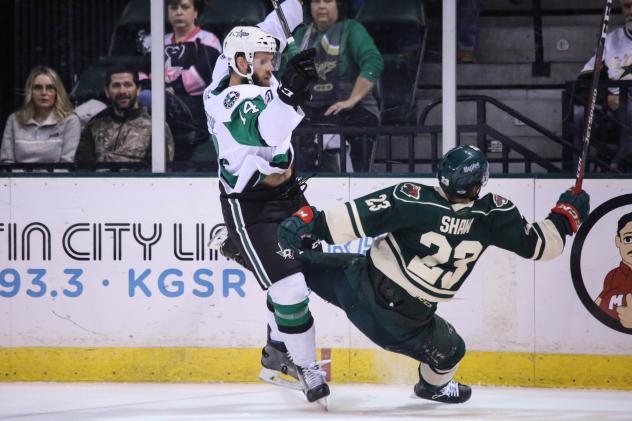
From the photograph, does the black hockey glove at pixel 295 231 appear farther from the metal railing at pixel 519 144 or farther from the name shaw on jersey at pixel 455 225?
the metal railing at pixel 519 144

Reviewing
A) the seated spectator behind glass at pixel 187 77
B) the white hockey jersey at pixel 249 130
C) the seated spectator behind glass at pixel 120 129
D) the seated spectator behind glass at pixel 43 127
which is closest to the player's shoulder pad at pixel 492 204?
the white hockey jersey at pixel 249 130

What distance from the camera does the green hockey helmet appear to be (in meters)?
4.20

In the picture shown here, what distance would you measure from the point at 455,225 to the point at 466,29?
1.65 metres

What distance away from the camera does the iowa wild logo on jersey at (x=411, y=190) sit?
4.24 meters

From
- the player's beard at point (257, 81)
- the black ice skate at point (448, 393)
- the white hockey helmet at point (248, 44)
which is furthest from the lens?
the black ice skate at point (448, 393)

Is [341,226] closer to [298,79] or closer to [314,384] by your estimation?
[298,79]

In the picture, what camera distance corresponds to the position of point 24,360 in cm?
535

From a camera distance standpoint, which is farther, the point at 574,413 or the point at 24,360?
the point at 24,360

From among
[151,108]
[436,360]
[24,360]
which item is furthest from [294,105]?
[24,360]

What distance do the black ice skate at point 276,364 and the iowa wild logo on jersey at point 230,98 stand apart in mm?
1025

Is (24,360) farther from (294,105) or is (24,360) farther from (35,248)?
(294,105)

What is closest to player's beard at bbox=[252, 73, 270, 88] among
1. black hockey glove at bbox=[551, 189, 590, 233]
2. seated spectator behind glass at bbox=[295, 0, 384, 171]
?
seated spectator behind glass at bbox=[295, 0, 384, 171]

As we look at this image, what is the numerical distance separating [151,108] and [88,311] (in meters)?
0.97

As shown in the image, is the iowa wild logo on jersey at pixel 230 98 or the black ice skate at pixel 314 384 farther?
the black ice skate at pixel 314 384
